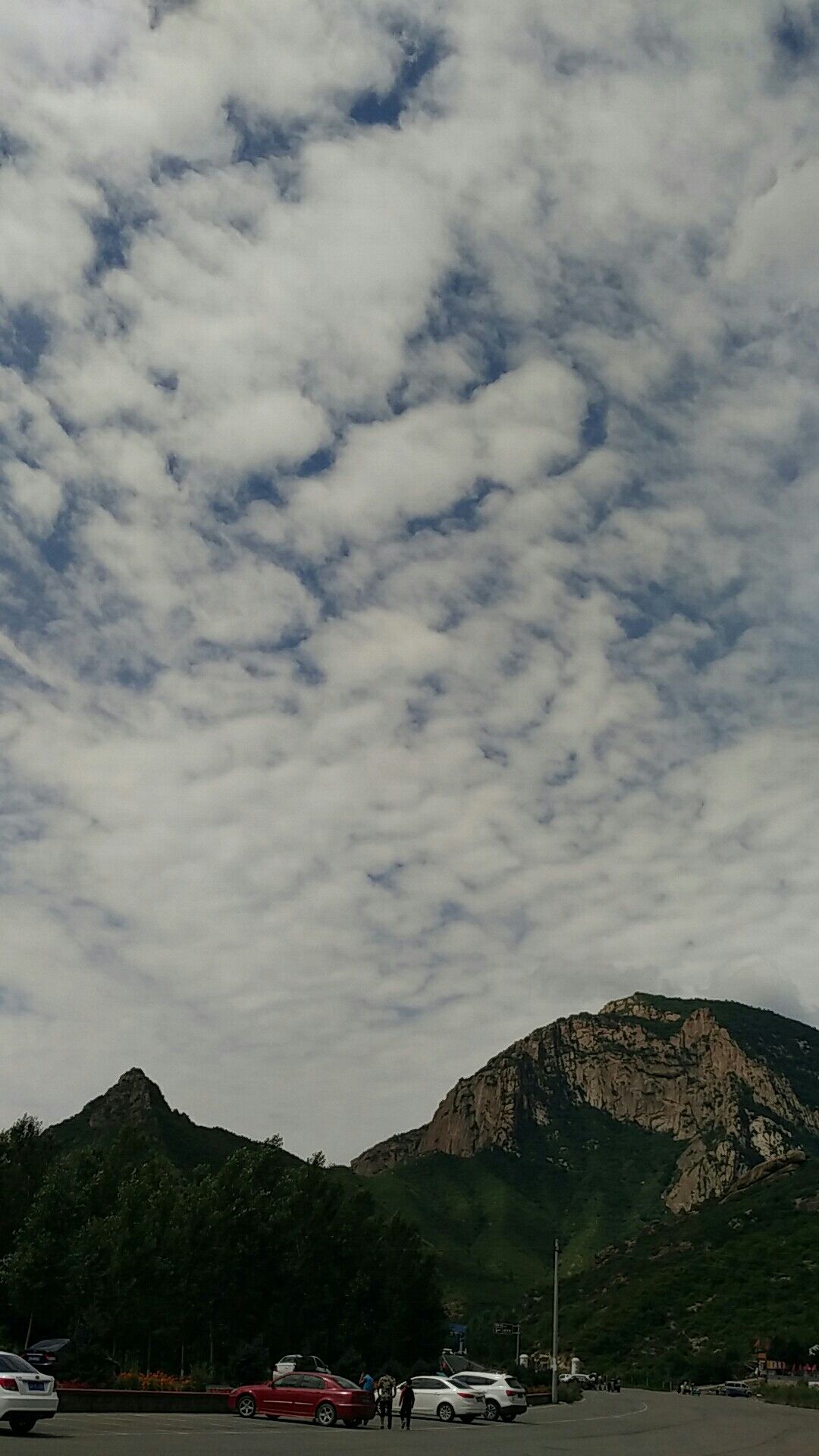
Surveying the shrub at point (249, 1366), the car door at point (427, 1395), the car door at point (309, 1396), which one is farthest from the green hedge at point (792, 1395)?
the car door at point (309, 1396)

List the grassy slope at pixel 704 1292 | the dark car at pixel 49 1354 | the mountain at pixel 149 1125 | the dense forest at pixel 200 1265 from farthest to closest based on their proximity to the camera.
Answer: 1. the mountain at pixel 149 1125
2. the grassy slope at pixel 704 1292
3. the dense forest at pixel 200 1265
4. the dark car at pixel 49 1354

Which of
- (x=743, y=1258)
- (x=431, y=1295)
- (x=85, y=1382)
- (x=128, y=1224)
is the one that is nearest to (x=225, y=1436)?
(x=85, y=1382)

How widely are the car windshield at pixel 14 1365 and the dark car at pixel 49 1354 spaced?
562 inches

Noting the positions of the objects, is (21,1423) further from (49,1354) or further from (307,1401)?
(49,1354)

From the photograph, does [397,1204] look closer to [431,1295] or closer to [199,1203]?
[431,1295]

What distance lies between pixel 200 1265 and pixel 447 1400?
20336 millimetres

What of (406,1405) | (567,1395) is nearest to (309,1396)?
(406,1405)

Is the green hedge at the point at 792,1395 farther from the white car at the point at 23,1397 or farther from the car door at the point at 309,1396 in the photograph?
the white car at the point at 23,1397

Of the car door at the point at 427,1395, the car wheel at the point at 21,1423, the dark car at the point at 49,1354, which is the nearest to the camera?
the car wheel at the point at 21,1423

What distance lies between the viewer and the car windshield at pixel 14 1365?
74.1 feet

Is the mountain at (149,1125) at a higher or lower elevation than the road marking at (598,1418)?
higher

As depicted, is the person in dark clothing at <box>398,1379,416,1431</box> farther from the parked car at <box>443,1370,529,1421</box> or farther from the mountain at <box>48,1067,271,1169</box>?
the mountain at <box>48,1067,271,1169</box>

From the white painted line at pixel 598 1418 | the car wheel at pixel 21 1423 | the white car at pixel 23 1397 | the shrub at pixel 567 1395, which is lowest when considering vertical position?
the shrub at pixel 567 1395

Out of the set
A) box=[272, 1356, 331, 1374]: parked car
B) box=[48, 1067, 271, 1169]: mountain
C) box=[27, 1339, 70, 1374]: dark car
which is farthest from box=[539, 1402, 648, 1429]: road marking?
box=[48, 1067, 271, 1169]: mountain
